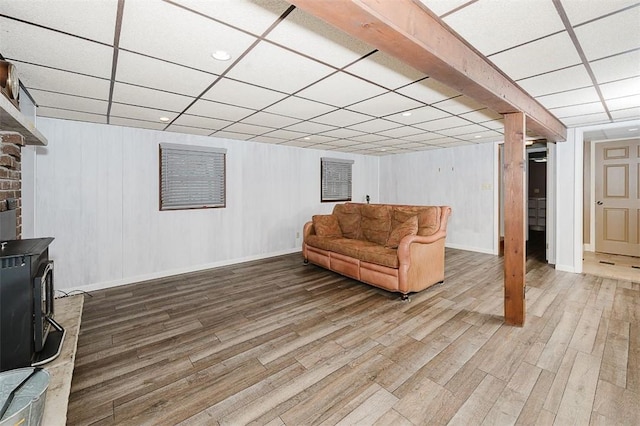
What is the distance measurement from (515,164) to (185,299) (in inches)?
157

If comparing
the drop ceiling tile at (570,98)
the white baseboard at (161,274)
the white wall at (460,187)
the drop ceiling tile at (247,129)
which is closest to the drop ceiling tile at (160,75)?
the drop ceiling tile at (247,129)

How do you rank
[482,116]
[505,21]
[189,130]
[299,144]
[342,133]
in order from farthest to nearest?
[299,144], [342,133], [189,130], [482,116], [505,21]

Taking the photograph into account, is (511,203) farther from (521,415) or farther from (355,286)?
(355,286)

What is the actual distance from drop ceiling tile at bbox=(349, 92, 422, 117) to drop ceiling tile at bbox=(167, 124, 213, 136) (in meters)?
2.45

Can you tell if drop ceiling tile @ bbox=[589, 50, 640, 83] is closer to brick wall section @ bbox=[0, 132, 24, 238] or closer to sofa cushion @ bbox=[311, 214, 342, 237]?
sofa cushion @ bbox=[311, 214, 342, 237]

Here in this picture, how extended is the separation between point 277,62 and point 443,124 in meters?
2.96

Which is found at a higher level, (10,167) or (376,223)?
(10,167)

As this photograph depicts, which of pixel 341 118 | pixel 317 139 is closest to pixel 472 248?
pixel 317 139

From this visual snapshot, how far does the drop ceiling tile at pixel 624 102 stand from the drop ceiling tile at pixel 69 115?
5.95 m

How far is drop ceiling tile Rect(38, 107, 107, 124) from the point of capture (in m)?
3.26

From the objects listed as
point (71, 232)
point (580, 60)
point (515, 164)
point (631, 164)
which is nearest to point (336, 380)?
point (515, 164)

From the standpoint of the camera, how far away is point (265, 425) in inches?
62.9

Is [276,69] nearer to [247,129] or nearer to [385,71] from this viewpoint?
[385,71]

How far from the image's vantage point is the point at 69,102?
2.97 m
